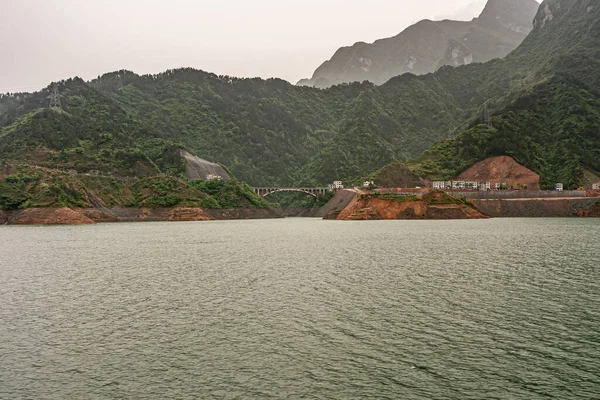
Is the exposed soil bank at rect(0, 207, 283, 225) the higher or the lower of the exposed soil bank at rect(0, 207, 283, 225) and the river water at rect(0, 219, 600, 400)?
the higher

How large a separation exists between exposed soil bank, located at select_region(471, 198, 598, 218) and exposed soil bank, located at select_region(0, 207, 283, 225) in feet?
355

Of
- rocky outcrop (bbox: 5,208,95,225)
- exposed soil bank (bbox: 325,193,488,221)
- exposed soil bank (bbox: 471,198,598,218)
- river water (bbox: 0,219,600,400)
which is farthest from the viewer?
exposed soil bank (bbox: 471,198,598,218)

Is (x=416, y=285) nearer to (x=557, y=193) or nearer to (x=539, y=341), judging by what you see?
(x=539, y=341)

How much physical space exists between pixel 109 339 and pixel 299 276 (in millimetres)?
23236

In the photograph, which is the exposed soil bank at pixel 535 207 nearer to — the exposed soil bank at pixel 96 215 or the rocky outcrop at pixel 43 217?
the exposed soil bank at pixel 96 215

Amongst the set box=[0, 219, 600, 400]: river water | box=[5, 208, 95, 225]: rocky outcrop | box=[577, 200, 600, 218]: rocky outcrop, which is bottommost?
box=[0, 219, 600, 400]: river water

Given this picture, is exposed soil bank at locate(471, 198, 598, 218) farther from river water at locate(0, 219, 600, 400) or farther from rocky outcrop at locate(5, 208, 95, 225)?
rocky outcrop at locate(5, 208, 95, 225)

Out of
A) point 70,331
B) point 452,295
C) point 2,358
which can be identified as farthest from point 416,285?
point 2,358

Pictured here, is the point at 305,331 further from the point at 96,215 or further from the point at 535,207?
the point at 535,207

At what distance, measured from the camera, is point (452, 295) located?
36.5 meters

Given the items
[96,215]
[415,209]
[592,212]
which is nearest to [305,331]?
[96,215]

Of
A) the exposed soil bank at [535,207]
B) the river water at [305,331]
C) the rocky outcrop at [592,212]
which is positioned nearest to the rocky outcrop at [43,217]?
the river water at [305,331]

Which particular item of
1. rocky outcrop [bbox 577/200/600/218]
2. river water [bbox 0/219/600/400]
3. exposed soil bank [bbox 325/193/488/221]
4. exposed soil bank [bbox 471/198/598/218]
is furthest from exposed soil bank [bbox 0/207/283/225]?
rocky outcrop [bbox 577/200/600/218]

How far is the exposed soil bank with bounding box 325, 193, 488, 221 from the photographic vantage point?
17925cm
